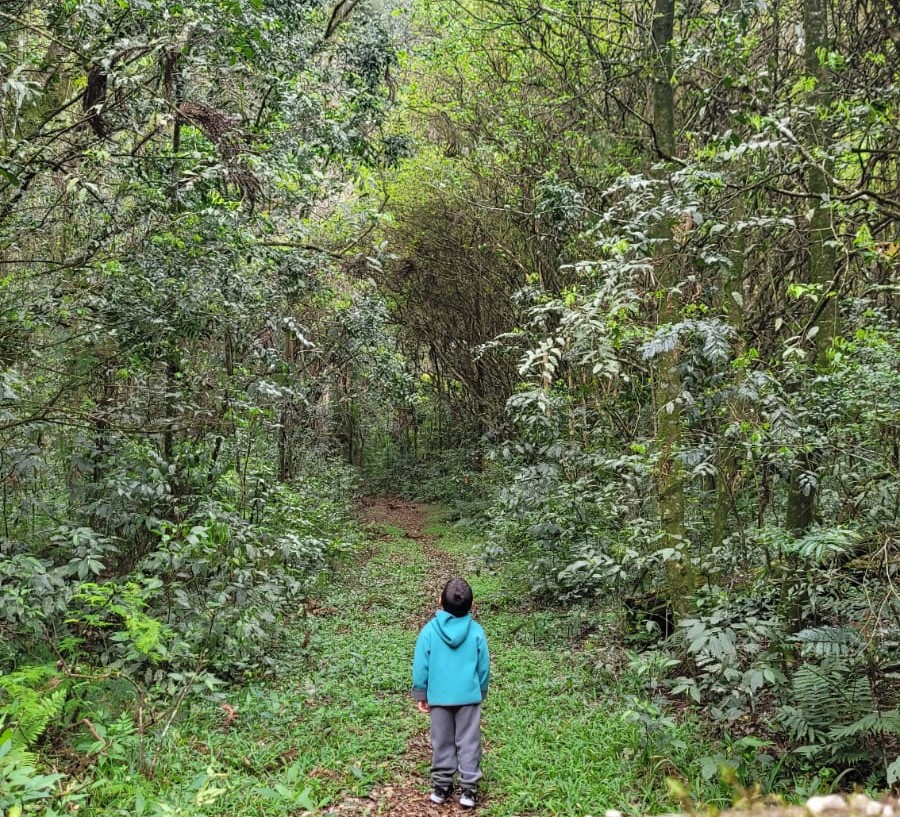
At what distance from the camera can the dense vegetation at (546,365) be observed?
4137 mm

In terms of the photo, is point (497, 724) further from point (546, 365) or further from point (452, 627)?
point (546, 365)

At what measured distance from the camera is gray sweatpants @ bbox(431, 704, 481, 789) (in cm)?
443

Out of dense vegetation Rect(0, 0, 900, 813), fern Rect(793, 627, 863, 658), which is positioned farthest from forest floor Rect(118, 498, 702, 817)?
fern Rect(793, 627, 863, 658)

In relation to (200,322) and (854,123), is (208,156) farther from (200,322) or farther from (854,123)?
(854,123)

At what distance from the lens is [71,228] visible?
6.47 metres

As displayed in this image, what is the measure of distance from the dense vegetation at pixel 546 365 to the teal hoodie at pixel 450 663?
1.18 m

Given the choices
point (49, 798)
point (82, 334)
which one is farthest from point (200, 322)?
point (49, 798)

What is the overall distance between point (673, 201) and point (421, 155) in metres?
11.3

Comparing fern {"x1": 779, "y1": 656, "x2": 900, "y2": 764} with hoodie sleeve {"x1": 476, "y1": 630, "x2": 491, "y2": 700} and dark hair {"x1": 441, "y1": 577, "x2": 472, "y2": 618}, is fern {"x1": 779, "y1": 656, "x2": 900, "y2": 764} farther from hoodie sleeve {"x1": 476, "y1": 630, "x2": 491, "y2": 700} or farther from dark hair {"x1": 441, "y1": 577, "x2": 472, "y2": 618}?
dark hair {"x1": 441, "y1": 577, "x2": 472, "y2": 618}

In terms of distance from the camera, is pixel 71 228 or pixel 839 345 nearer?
pixel 839 345

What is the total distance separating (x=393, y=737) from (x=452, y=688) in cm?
136

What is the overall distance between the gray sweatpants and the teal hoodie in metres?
0.10

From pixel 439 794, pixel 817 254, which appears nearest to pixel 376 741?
pixel 439 794

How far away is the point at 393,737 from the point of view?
5.37 meters
